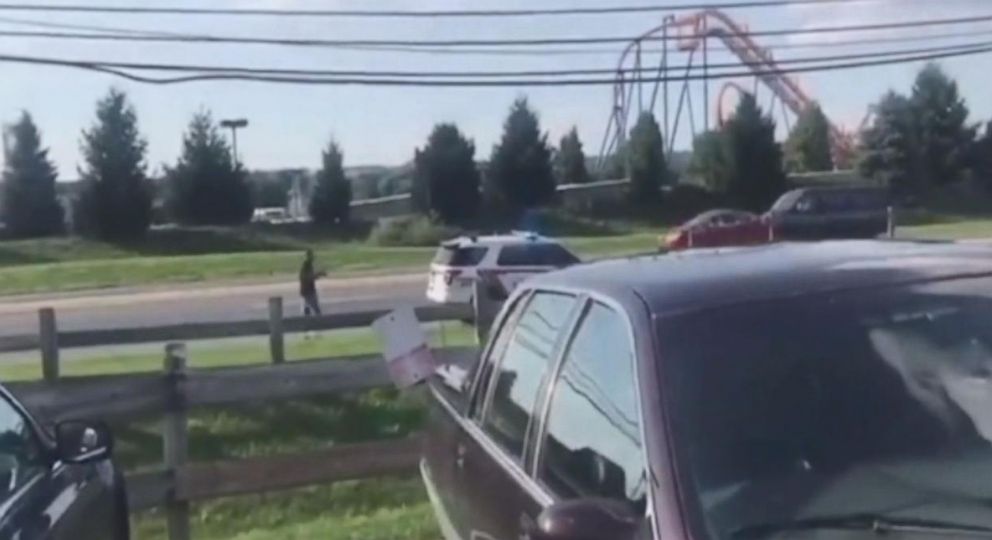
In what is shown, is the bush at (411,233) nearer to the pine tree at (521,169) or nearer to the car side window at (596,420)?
the pine tree at (521,169)

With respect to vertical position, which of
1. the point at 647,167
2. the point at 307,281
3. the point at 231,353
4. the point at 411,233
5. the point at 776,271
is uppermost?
the point at 776,271

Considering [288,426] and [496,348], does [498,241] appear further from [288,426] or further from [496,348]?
[496,348]

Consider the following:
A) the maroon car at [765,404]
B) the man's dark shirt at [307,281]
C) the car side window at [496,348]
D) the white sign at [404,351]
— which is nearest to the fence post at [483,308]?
the white sign at [404,351]

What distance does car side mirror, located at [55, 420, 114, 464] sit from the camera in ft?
21.2

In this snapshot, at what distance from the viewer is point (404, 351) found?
796 cm

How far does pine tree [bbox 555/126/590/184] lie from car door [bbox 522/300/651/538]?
63355mm

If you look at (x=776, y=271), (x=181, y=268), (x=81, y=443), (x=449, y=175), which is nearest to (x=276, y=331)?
(x=81, y=443)

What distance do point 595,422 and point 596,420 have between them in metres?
0.01

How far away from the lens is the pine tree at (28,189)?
61.3m

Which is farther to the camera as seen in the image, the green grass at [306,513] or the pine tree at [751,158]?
the pine tree at [751,158]

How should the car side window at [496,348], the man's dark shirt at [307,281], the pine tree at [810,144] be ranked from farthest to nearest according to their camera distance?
the pine tree at [810,144] → the man's dark shirt at [307,281] → the car side window at [496,348]

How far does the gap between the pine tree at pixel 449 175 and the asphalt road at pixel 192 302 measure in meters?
15.2

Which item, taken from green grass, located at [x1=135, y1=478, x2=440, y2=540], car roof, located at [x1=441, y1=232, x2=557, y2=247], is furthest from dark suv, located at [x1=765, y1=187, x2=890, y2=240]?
green grass, located at [x1=135, y1=478, x2=440, y2=540]

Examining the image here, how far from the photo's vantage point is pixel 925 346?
181 inches
